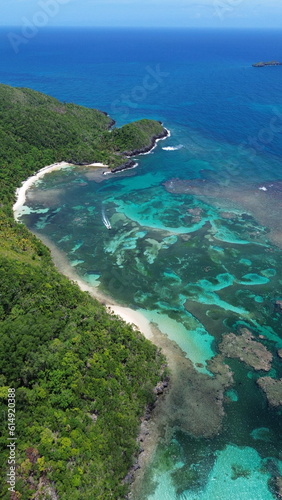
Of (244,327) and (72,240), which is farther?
(72,240)

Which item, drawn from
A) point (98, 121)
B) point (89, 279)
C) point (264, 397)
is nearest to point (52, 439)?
point (264, 397)


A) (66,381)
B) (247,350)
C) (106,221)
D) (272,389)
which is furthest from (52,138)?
(272,389)

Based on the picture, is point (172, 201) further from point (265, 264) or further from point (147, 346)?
point (147, 346)

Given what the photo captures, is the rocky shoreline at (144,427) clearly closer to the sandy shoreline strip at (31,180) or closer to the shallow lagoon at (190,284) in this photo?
the shallow lagoon at (190,284)

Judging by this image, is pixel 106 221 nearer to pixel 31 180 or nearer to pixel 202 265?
pixel 202 265

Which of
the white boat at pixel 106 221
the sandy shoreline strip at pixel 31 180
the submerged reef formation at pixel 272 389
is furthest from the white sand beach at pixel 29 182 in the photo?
the submerged reef formation at pixel 272 389

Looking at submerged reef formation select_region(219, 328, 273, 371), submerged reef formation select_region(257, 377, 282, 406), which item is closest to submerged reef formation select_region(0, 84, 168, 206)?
submerged reef formation select_region(219, 328, 273, 371)
